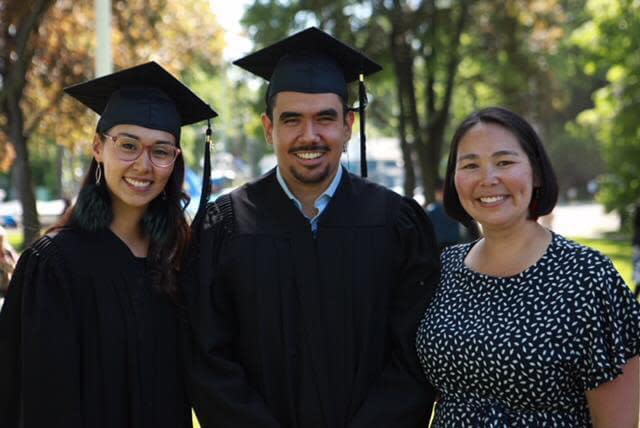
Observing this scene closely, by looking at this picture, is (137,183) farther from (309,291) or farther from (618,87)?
(618,87)

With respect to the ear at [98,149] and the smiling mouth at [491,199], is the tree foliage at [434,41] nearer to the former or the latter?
the ear at [98,149]

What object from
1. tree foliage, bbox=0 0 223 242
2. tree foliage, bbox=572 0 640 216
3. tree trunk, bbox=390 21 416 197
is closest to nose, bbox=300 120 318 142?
tree foliage, bbox=0 0 223 242

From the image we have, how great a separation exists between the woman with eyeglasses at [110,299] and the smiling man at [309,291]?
14 cm

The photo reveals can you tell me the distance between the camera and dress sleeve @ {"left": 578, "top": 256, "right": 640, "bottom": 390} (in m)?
2.46

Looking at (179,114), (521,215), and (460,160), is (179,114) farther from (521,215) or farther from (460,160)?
(521,215)

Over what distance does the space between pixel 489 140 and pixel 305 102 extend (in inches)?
30.4

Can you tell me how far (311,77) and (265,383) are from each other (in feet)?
4.10

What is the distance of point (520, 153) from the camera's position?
272cm

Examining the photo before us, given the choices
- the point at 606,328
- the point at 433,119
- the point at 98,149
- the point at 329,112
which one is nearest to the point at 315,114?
the point at 329,112

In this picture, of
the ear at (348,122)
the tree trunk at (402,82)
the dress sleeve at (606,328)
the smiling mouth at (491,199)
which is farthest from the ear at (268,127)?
the tree trunk at (402,82)

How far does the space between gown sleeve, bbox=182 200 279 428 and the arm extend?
1.14 m

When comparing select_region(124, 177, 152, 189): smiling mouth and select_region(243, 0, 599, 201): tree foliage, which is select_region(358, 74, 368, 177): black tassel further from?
select_region(243, 0, 599, 201): tree foliage

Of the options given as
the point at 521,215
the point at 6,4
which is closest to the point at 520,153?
the point at 521,215

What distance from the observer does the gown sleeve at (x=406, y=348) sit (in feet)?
9.52
